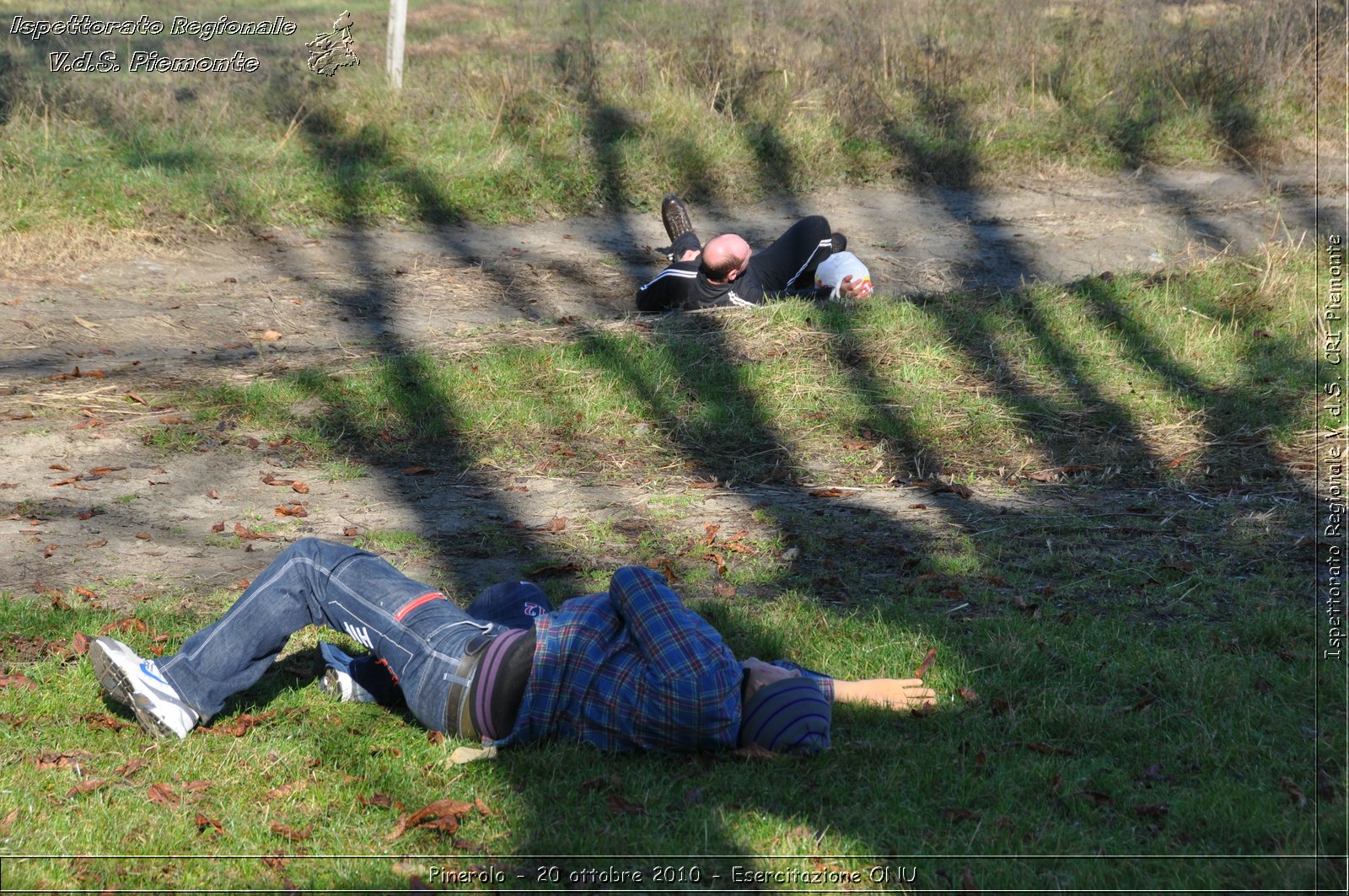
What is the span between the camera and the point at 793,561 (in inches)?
205

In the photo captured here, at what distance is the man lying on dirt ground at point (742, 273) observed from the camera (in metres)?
8.59

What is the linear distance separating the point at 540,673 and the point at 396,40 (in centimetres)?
1084

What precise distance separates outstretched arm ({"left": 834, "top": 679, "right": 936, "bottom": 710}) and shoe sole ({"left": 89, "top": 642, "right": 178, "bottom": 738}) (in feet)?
6.72

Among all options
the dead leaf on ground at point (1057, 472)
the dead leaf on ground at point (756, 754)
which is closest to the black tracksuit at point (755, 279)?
the dead leaf on ground at point (1057, 472)

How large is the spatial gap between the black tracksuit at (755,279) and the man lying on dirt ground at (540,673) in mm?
5191

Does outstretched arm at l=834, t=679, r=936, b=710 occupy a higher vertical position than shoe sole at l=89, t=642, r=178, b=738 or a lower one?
lower

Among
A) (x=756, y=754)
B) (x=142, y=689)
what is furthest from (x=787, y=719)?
(x=142, y=689)

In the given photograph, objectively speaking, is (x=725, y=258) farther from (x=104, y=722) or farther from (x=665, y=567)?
(x=104, y=722)

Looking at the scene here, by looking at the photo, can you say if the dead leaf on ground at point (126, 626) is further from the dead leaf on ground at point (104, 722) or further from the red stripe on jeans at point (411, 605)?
Answer: the red stripe on jeans at point (411, 605)

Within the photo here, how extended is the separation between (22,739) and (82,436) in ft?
10.5

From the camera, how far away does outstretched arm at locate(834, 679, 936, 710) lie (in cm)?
384

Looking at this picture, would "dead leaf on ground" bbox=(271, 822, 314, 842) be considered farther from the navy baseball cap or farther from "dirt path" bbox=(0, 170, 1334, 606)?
"dirt path" bbox=(0, 170, 1334, 606)

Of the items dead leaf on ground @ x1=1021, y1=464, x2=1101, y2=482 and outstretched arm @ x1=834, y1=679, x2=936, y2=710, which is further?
dead leaf on ground @ x1=1021, y1=464, x2=1101, y2=482

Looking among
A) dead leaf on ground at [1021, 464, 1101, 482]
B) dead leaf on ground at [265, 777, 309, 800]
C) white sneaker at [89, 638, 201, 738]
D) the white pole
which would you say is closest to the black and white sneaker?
dead leaf on ground at [1021, 464, 1101, 482]
